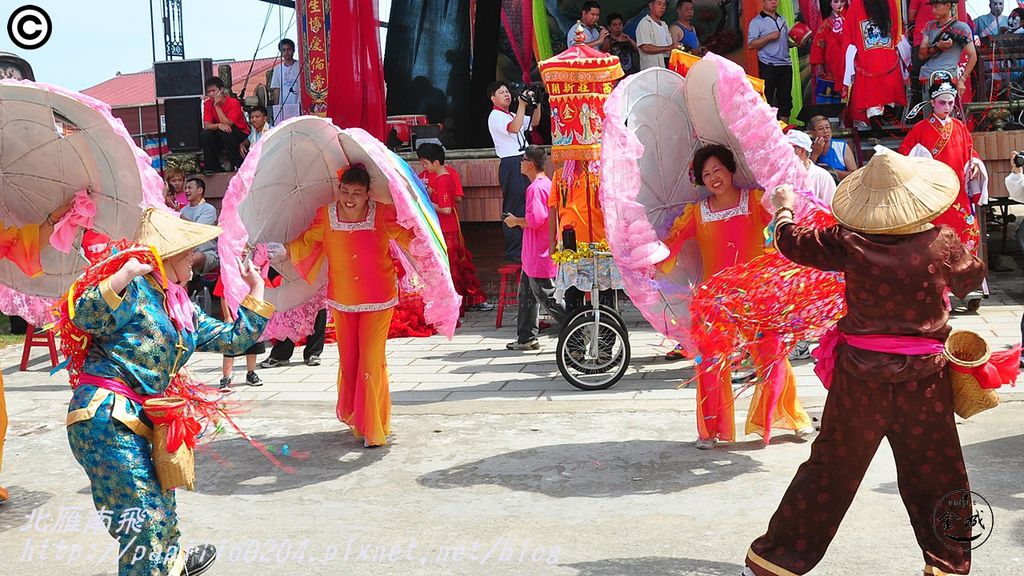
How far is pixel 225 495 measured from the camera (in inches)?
216

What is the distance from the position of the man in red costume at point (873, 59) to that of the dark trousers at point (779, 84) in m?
0.78

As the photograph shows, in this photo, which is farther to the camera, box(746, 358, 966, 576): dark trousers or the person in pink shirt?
the person in pink shirt

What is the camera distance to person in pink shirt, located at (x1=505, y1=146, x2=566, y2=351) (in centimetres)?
873

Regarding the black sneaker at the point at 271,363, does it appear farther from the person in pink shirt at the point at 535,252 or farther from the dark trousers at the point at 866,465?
the dark trousers at the point at 866,465

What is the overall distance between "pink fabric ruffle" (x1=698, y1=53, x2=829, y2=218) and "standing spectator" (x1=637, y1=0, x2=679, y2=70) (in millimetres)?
6765

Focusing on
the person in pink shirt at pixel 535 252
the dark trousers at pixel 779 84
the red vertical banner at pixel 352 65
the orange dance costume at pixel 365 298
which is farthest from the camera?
the dark trousers at pixel 779 84

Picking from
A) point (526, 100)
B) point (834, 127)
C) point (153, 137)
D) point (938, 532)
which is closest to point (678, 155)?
point (938, 532)

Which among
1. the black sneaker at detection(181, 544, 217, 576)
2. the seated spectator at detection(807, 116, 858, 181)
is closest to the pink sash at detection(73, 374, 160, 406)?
the black sneaker at detection(181, 544, 217, 576)

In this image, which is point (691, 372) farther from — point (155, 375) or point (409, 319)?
point (155, 375)

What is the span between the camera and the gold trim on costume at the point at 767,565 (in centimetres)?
367

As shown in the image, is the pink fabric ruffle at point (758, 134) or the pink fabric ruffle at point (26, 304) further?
the pink fabric ruffle at point (26, 304)

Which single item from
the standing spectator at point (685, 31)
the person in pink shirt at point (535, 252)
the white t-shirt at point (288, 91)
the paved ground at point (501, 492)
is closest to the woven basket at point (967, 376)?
the paved ground at point (501, 492)

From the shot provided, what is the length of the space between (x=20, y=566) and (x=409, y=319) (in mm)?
6504

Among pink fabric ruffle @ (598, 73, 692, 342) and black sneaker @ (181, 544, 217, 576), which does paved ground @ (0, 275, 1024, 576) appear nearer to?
black sneaker @ (181, 544, 217, 576)
